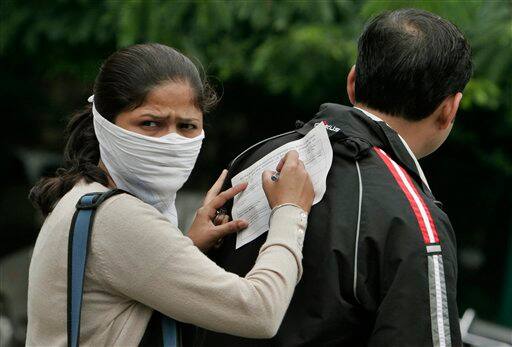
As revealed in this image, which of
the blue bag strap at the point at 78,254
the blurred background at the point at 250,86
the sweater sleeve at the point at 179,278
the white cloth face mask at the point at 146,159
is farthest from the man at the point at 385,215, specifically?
the blurred background at the point at 250,86

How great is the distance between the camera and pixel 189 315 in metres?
2.04

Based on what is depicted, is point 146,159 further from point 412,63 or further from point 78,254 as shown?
point 412,63

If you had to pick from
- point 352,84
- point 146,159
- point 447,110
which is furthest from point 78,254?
point 447,110

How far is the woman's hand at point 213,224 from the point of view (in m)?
2.34

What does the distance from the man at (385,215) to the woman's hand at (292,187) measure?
0.05m

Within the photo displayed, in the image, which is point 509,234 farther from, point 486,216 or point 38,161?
point 38,161

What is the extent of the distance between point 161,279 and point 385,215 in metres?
0.54

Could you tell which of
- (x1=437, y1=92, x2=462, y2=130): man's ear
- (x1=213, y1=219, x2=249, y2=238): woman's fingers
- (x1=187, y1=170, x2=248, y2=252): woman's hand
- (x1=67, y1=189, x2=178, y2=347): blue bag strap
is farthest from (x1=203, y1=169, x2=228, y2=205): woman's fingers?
(x1=437, y1=92, x2=462, y2=130): man's ear

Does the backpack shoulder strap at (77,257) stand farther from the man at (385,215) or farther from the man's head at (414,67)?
the man's head at (414,67)

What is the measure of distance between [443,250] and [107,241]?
777 millimetres

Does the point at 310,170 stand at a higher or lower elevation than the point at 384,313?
higher

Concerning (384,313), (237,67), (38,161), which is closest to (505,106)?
(237,67)

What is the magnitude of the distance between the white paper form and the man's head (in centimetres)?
18

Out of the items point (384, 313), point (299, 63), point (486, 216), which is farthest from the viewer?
point (486, 216)
